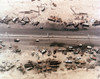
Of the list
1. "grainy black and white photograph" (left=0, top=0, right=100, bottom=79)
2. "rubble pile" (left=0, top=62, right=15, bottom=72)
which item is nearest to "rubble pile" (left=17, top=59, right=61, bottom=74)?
"grainy black and white photograph" (left=0, top=0, right=100, bottom=79)

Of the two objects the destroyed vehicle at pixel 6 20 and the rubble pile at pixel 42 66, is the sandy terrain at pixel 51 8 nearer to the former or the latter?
the destroyed vehicle at pixel 6 20

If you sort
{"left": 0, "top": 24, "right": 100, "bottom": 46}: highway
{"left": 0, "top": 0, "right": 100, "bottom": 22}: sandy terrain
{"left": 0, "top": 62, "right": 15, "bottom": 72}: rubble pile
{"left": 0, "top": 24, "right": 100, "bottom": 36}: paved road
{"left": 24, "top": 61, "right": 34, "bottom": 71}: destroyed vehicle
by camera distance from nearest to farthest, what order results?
{"left": 0, "top": 62, "right": 15, "bottom": 72}: rubble pile
{"left": 24, "top": 61, "right": 34, "bottom": 71}: destroyed vehicle
{"left": 0, "top": 24, "right": 100, "bottom": 46}: highway
{"left": 0, "top": 24, "right": 100, "bottom": 36}: paved road
{"left": 0, "top": 0, "right": 100, "bottom": 22}: sandy terrain

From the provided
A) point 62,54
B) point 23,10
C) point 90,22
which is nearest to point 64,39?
point 62,54

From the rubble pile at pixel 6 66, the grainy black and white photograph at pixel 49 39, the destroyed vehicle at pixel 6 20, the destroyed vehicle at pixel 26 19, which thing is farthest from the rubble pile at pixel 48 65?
the destroyed vehicle at pixel 6 20

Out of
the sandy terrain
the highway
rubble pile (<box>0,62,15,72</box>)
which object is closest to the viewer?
rubble pile (<box>0,62,15,72</box>)

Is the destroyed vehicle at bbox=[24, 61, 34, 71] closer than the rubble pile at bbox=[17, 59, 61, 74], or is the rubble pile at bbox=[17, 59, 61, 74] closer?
the rubble pile at bbox=[17, 59, 61, 74]

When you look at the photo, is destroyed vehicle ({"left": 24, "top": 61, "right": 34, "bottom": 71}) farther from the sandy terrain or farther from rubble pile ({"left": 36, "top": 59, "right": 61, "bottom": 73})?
the sandy terrain

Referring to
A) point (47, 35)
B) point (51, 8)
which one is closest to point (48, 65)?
point (47, 35)

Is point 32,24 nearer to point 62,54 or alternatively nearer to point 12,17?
point 12,17
